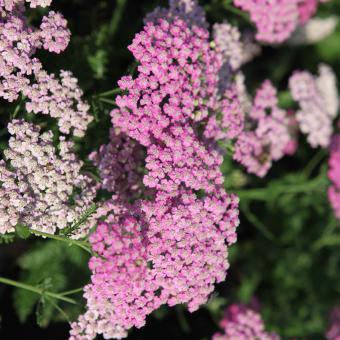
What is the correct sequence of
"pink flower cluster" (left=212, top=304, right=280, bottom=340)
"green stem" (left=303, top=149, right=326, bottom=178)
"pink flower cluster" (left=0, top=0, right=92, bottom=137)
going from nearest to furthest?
"pink flower cluster" (left=0, top=0, right=92, bottom=137), "pink flower cluster" (left=212, top=304, right=280, bottom=340), "green stem" (left=303, top=149, right=326, bottom=178)

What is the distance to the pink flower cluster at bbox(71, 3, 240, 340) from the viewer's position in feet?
9.28

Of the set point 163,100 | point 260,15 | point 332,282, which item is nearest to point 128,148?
point 163,100

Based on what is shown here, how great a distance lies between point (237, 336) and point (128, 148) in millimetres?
1708

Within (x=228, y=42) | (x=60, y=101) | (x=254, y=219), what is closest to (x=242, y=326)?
(x=254, y=219)

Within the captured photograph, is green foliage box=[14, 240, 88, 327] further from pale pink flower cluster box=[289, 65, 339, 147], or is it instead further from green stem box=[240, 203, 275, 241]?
pale pink flower cluster box=[289, 65, 339, 147]

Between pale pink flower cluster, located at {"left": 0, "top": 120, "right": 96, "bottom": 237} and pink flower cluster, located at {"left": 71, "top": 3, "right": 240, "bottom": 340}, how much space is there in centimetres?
23

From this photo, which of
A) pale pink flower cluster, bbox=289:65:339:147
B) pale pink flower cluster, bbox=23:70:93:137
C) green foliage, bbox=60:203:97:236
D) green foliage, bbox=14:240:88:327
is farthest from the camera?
pale pink flower cluster, bbox=289:65:339:147

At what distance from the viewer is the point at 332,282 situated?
5281 mm

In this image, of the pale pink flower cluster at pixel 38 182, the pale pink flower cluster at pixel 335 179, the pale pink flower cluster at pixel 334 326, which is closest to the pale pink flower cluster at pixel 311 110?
the pale pink flower cluster at pixel 335 179

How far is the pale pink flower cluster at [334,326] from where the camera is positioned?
4.50 meters

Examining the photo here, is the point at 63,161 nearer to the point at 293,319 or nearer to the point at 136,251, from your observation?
the point at 136,251

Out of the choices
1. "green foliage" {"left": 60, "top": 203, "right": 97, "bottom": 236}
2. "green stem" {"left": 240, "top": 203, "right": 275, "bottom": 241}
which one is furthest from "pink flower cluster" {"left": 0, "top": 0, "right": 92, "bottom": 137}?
"green stem" {"left": 240, "top": 203, "right": 275, "bottom": 241}

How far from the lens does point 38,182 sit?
2.93m

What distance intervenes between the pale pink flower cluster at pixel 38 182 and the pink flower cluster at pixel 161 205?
0.74 feet
